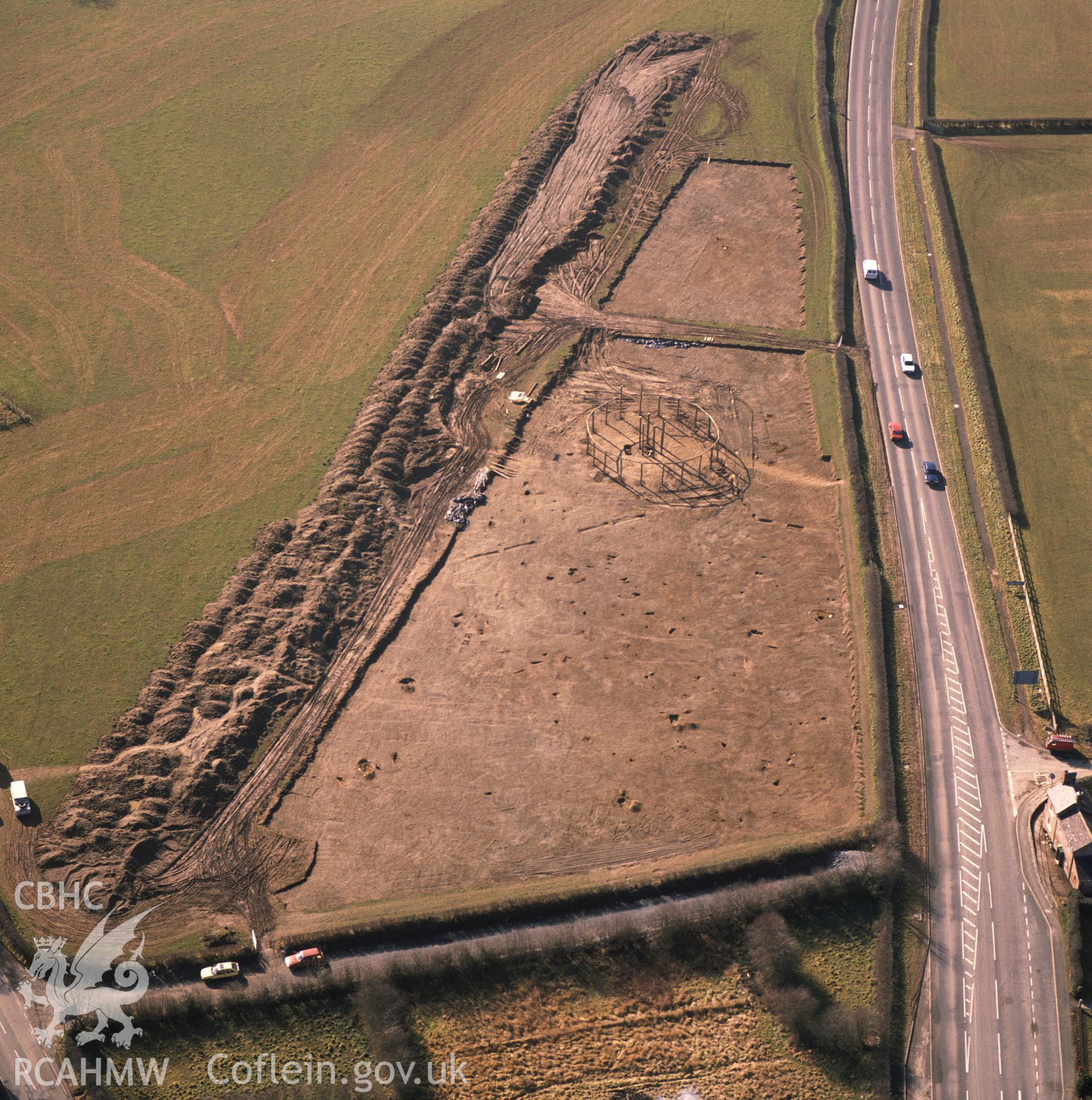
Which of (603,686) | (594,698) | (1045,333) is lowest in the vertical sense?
(594,698)

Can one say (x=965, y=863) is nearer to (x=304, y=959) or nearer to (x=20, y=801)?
(x=304, y=959)

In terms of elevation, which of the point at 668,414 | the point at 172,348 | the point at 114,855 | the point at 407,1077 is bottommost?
the point at 407,1077

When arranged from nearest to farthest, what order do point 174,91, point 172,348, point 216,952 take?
1. point 216,952
2. point 172,348
3. point 174,91

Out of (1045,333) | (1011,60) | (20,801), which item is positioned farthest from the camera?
(1011,60)

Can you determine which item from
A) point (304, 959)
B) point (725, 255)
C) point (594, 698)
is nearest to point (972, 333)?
point (725, 255)

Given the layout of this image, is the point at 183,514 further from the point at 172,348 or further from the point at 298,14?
the point at 298,14

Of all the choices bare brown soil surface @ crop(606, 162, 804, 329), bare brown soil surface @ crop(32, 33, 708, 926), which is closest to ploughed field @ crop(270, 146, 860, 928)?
bare brown soil surface @ crop(32, 33, 708, 926)

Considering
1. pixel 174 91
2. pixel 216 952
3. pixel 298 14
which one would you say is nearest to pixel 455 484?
pixel 216 952
